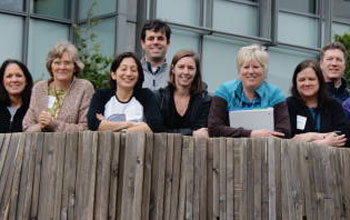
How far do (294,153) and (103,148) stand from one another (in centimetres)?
143

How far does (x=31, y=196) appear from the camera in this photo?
7168 mm

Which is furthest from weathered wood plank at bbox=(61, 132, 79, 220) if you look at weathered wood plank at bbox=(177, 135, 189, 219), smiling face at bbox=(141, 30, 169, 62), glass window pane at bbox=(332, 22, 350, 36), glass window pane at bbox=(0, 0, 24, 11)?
glass window pane at bbox=(332, 22, 350, 36)

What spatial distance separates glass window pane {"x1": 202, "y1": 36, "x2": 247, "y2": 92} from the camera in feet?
62.1

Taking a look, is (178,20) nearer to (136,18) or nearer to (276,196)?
(136,18)

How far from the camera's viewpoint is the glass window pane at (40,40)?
18203 millimetres

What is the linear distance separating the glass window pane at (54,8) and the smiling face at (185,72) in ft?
35.2

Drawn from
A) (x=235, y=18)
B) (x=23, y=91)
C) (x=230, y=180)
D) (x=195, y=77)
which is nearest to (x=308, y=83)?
(x=195, y=77)

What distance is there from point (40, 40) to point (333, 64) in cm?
1052

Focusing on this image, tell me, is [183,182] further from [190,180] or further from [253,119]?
[253,119]

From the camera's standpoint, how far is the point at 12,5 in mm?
17797

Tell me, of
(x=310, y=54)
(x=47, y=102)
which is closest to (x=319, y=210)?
(x=47, y=102)

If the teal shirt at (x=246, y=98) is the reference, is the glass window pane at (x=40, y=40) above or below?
above

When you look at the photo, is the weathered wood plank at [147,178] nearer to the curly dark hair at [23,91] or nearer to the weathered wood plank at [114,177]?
the weathered wood plank at [114,177]

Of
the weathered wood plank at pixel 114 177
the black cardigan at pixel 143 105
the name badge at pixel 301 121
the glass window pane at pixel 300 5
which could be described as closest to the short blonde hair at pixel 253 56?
the name badge at pixel 301 121
